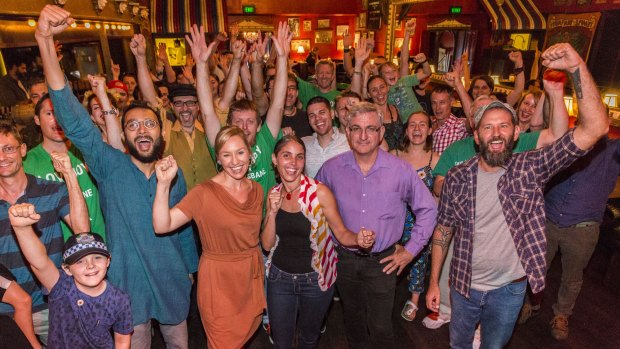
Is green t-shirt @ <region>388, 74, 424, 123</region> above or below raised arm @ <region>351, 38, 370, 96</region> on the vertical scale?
below

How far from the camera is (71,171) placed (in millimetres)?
2242

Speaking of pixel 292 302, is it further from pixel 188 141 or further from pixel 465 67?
pixel 465 67

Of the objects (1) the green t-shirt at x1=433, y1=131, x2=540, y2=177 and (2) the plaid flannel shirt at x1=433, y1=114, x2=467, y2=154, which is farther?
(2) the plaid flannel shirt at x1=433, y1=114, x2=467, y2=154

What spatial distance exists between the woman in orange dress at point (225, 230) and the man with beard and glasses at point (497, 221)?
3.93ft

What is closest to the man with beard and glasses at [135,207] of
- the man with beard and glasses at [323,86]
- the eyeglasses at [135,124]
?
the eyeglasses at [135,124]

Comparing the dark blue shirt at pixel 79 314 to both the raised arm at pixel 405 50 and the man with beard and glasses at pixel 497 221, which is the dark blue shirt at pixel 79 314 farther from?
the raised arm at pixel 405 50

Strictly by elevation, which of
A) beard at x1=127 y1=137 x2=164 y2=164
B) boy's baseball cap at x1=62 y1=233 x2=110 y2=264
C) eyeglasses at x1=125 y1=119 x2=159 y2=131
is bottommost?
boy's baseball cap at x1=62 y1=233 x2=110 y2=264

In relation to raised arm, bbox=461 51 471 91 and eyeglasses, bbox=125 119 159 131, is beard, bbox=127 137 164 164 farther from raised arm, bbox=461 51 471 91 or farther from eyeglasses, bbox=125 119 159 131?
raised arm, bbox=461 51 471 91

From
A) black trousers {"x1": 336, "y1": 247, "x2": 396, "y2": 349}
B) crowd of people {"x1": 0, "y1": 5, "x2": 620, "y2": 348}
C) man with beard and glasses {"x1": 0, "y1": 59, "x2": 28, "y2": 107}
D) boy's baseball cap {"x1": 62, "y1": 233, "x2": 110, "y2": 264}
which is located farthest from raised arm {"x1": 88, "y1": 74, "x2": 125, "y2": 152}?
man with beard and glasses {"x1": 0, "y1": 59, "x2": 28, "y2": 107}

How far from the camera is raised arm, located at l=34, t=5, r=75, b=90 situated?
2066 millimetres

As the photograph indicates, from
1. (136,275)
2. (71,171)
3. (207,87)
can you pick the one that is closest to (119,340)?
(136,275)

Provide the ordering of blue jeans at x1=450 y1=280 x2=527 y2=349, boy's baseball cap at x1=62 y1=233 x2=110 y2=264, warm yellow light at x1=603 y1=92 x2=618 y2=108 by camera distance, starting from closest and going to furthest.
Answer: boy's baseball cap at x1=62 y1=233 x2=110 y2=264 → blue jeans at x1=450 y1=280 x2=527 y2=349 → warm yellow light at x1=603 y1=92 x2=618 y2=108

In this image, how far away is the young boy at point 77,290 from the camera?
198cm

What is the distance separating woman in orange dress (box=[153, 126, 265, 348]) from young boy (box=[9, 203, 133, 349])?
1.16ft
